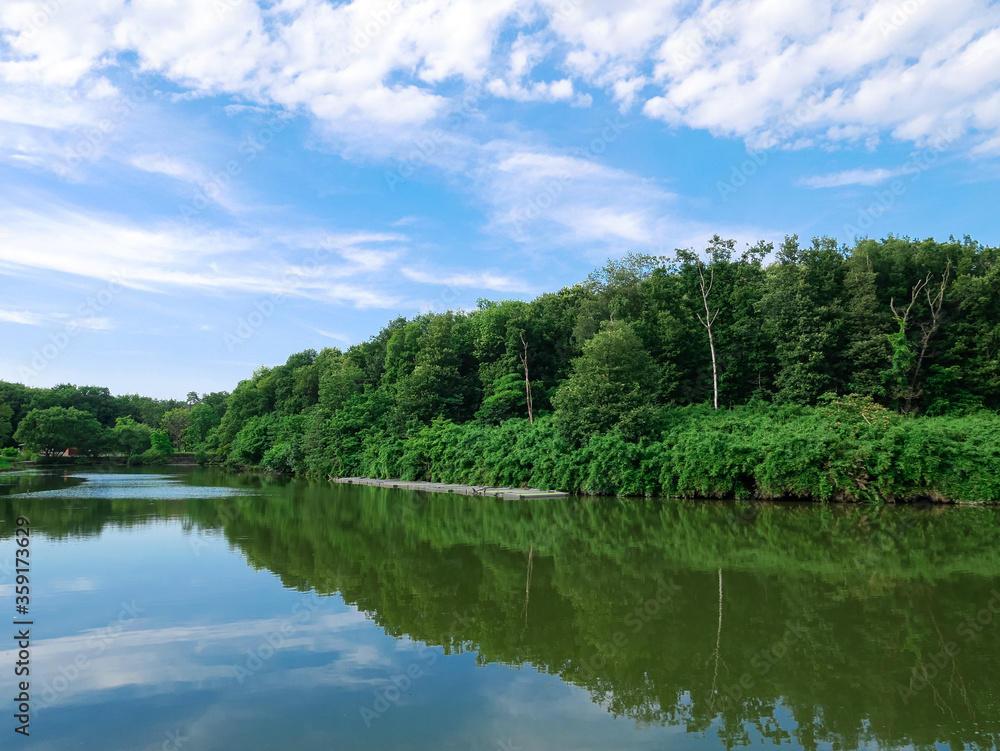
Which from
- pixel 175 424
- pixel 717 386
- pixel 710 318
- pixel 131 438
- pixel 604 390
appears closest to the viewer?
pixel 604 390

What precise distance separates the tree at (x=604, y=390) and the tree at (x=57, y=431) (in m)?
59.8

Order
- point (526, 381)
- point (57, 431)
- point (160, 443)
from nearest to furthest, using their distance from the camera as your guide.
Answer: point (526, 381)
point (57, 431)
point (160, 443)

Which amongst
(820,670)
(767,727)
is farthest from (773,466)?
(767,727)

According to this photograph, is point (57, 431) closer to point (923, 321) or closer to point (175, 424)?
point (175, 424)

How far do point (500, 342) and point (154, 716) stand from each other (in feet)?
129

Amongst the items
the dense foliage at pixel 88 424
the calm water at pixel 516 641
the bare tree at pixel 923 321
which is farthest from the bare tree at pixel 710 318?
the dense foliage at pixel 88 424

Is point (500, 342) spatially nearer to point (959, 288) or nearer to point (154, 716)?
point (959, 288)

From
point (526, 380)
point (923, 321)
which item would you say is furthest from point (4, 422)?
point (923, 321)

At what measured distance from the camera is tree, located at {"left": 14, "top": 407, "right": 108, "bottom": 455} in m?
64.9

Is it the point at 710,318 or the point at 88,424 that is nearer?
the point at 710,318

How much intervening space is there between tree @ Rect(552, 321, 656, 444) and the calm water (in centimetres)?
1313

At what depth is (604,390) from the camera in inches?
1182

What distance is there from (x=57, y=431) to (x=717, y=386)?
66.4 m

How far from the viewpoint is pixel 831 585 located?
10875 mm
